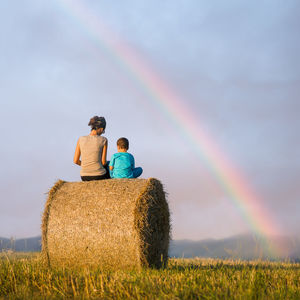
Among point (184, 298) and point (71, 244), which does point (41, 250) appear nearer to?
point (71, 244)

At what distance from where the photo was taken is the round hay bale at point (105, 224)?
698 centimetres

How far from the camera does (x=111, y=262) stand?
23.3ft

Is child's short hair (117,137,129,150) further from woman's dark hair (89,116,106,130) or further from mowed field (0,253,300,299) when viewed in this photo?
mowed field (0,253,300,299)

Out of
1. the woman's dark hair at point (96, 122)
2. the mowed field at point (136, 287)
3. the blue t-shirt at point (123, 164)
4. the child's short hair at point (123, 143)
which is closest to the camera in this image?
the mowed field at point (136, 287)

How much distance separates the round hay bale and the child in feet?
1.88

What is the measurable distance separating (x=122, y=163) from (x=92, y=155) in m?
0.68

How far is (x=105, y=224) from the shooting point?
7.04 meters

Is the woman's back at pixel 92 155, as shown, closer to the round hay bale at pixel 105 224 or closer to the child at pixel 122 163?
the child at pixel 122 163

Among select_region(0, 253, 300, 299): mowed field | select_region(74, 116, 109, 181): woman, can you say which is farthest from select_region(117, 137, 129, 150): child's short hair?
select_region(0, 253, 300, 299): mowed field

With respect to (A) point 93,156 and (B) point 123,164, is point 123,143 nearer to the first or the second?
(B) point 123,164

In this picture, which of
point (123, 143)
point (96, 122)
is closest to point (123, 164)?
point (123, 143)

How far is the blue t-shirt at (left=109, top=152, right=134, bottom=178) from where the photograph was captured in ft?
26.6

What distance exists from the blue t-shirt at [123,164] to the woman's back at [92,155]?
0.36 m

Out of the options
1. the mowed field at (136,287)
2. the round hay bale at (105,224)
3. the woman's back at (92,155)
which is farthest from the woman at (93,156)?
the mowed field at (136,287)
